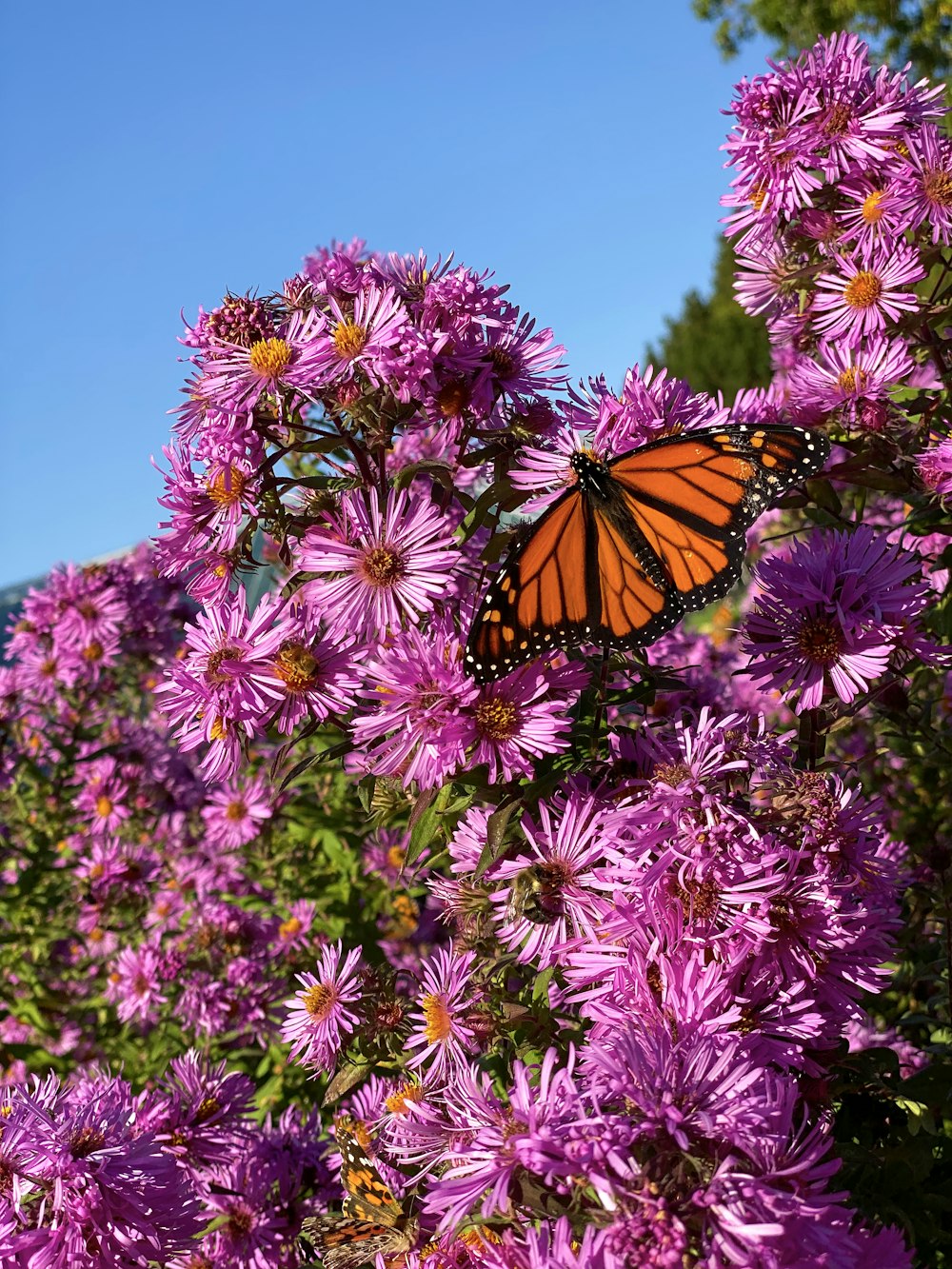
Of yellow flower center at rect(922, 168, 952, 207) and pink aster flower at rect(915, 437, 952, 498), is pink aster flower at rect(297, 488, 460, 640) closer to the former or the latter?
pink aster flower at rect(915, 437, 952, 498)

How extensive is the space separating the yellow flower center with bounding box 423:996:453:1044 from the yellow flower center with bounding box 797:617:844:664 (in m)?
1.14

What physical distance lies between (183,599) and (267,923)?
219 cm

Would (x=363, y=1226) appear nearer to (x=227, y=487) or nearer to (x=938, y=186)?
(x=227, y=487)

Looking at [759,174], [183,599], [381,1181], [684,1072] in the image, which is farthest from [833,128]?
[183,599]


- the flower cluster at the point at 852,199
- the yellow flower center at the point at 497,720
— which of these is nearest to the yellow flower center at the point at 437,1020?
the yellow flower center at the point at 497,720

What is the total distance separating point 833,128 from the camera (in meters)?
3.10

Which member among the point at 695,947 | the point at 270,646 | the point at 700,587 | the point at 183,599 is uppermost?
the point at 183,599

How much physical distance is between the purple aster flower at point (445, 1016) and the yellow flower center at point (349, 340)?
136cm

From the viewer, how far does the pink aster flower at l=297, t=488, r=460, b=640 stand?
2.20 meters

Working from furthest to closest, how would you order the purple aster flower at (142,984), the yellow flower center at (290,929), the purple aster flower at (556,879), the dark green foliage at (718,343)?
the dark green foliage at (718,343), the purple aster flower at (142,984), the yellow flower center at (290,929), the purple aster flower at (556,879)

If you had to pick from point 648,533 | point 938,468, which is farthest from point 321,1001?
point 938,468

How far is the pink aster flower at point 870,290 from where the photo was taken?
306 cm

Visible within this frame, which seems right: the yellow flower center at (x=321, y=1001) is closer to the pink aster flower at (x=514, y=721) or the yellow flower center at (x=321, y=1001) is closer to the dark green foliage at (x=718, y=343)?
the pink aster flower at (x=514, y=721)

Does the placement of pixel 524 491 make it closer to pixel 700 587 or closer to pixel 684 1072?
pixel 700 587
